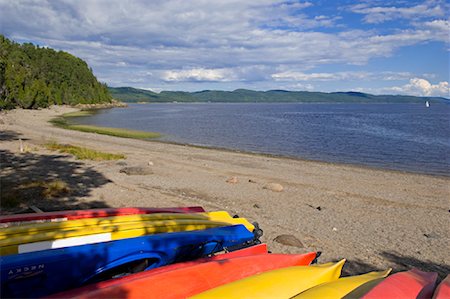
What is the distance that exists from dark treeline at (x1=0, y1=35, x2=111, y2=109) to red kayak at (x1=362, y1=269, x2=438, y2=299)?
6916 centimetres

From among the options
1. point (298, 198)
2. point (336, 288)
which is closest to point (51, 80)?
point (298, 198)

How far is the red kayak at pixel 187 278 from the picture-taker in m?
3.69

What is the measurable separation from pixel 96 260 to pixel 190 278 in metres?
1.18

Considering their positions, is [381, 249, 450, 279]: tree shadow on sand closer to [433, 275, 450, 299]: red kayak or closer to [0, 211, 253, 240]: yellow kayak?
[433, 275, 450, 299]: red kayak

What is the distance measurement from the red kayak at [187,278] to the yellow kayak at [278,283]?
0.22m

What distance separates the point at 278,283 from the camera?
430 centimetres

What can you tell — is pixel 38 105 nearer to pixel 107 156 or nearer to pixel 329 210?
pixel 107 156

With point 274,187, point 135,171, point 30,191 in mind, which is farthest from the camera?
point 135,171

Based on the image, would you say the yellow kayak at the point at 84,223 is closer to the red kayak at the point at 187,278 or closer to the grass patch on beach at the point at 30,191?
the red kayak at the point at 187,278

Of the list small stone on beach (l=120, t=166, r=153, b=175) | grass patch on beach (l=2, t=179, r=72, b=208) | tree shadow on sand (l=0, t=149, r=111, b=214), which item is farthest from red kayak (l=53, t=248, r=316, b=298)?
small stone on beach (l=120, t=166, r=153, b=175)

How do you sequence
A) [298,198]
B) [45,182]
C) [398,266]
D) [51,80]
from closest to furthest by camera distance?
[398,266] < [45,182] < [298,198] < [51,80]

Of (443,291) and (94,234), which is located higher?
(94,234)

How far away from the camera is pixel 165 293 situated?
384 centimetres

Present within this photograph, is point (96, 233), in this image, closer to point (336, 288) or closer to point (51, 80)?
point (336, 288)
